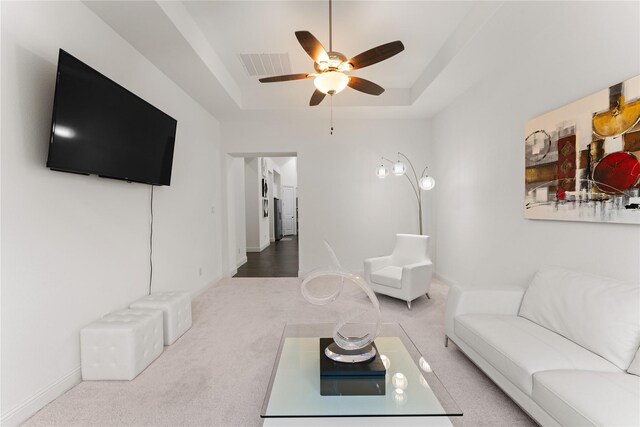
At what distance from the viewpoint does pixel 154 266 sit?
10.5ft

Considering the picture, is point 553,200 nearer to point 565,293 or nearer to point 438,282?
point 565,293

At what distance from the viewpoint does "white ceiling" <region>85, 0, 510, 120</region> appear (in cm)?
260

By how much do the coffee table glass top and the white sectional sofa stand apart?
0.47 metres

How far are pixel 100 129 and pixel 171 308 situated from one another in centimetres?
162

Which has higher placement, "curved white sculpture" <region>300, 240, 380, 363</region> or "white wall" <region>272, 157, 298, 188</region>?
"white wall" <region>272, 157, 298, 188</region>

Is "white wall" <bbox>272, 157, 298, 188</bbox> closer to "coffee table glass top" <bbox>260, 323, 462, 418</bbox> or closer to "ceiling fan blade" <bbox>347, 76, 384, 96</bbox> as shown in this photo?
"ceiling fan blade" <bbox>347, 76, 384, 96</bbox>

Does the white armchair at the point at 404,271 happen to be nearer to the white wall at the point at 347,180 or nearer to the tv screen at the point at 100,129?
the white wall at the point at 347,180

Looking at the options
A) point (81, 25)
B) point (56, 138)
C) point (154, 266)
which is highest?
point (81, 25)

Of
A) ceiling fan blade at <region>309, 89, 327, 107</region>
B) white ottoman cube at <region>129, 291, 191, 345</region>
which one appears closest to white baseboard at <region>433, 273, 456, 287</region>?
ceiling fan blade at <region>309, 89, 327, 107</region>

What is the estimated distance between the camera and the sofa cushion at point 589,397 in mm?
1196

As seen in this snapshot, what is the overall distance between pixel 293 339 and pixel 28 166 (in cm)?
207

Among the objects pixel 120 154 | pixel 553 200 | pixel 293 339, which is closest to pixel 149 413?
pixel 293 339

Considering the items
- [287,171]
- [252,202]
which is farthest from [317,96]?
[287,171]

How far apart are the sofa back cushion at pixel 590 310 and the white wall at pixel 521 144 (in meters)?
0.24
